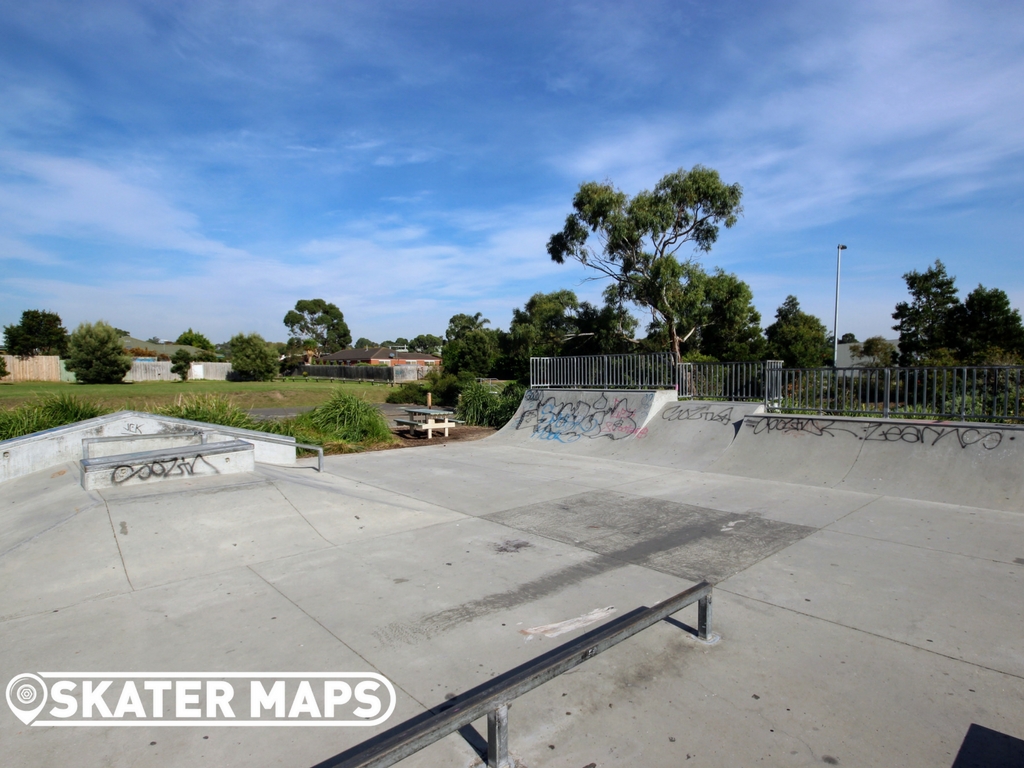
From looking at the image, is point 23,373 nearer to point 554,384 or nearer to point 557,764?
point 554,384

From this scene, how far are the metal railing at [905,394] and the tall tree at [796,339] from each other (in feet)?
35.2

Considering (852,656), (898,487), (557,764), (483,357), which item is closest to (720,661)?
(852,656)

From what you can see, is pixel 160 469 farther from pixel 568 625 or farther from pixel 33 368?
pixel 33 368

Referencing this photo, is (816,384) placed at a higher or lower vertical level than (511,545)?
higher

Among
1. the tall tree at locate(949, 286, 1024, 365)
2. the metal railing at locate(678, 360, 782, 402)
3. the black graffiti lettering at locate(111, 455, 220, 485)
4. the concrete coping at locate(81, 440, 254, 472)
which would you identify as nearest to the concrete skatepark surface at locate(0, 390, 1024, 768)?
the black graffiti lettering at locate(111, 455, 220, 485)

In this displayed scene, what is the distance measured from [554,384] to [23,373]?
42.9 metres

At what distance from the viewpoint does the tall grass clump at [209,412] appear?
12.7 meters

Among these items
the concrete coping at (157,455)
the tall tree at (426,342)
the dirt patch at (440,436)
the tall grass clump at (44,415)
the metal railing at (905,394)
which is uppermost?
the tall tree at (426,342)

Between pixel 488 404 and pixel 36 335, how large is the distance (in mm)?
56662


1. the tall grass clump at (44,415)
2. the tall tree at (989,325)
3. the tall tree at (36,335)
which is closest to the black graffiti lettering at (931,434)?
the tall grass clump at (44,415)

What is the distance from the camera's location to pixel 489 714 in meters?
2.50

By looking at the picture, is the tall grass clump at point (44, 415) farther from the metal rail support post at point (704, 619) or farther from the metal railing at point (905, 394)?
the metal railing at point (905, 394)

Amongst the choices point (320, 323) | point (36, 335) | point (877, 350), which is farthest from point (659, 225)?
point (320, 323)

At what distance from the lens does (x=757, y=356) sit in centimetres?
2759
